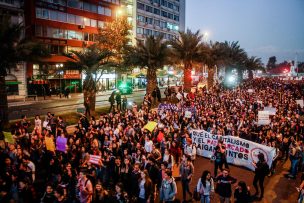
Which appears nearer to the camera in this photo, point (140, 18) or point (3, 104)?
point (3, 104)

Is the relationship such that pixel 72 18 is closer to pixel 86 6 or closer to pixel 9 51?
pixel 86 6

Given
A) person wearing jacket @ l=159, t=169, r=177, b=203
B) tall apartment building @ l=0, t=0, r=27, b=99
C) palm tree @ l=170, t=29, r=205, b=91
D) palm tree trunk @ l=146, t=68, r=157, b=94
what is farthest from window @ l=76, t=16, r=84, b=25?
person wearing jacket @ l=159, t=169, r=177, b=203

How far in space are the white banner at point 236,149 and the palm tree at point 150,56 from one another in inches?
598

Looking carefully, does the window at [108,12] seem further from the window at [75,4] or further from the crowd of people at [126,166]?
the crowd of people at [126,166]

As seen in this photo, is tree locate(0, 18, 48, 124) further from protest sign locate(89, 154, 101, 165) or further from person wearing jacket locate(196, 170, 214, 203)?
person wearing jacket locate(196, 170, 214, 203)

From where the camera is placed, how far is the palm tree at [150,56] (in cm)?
2989

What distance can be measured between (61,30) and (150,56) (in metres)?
27.8

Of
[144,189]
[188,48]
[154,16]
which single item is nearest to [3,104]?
[144,189]

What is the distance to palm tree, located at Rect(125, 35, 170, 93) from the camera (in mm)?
29891

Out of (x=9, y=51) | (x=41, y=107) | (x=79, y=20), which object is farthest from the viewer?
(x=79, y=20)

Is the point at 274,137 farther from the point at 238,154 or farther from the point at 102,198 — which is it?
the point at 102,198

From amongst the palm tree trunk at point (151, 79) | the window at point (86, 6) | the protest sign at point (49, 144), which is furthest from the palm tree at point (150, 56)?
the window at point (86, 6)

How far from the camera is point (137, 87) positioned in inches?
2547

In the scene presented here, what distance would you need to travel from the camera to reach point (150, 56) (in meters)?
29.9
